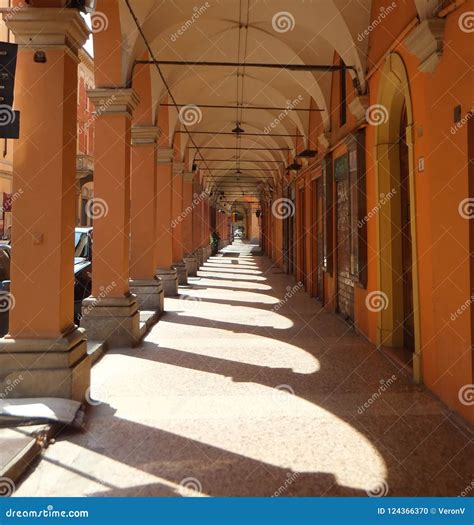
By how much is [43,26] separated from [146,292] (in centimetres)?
552

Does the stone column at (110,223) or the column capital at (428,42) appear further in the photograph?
the stone column at (110,223)

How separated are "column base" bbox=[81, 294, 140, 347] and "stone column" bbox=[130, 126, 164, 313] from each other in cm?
203

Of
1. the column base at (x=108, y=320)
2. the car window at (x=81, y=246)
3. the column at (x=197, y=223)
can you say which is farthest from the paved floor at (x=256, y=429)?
the column at (x=197, y=223)

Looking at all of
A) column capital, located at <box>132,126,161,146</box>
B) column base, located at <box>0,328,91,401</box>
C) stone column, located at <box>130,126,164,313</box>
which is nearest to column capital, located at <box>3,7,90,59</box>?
column base, located at <box>0,328,91,401</box>

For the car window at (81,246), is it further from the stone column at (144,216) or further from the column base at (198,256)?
the column base at (198,256)

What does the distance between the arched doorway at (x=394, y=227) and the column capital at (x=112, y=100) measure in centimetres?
371

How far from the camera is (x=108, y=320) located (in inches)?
254

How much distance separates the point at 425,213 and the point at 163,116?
28.5 feet

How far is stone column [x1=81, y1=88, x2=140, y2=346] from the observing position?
638 cm

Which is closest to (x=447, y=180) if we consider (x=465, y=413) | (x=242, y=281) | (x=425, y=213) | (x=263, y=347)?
(x=425, y=213)

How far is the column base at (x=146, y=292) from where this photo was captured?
28.6 feet

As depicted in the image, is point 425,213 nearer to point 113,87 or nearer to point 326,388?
point 326,388

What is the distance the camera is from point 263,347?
655 centimetres

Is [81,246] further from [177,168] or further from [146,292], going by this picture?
[177,168]
